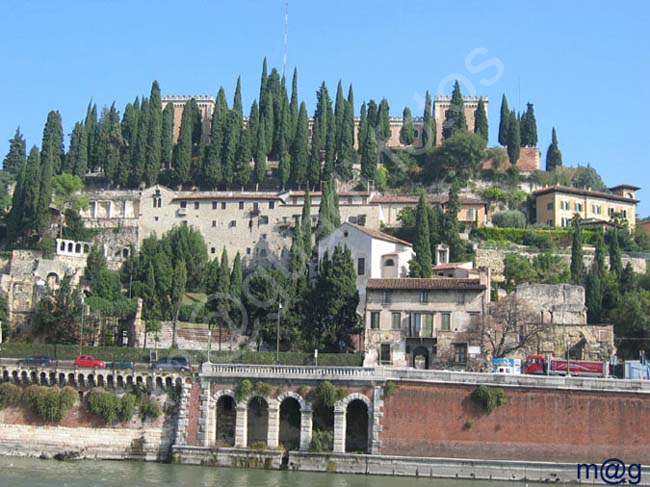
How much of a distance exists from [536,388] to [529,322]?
1392cm

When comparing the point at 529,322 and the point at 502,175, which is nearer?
the point at 529,322

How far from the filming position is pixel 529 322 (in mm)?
60812

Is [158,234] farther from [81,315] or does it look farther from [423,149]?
[423,149]

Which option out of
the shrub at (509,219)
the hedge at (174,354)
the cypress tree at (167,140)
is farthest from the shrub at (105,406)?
the shrub at (509,219)

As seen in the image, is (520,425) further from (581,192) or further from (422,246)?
(581,192)

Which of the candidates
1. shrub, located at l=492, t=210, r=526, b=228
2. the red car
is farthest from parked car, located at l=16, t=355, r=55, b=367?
shrub, located at l=492, t=210, r=526, b=228

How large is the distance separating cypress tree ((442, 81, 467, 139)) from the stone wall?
2117 cm

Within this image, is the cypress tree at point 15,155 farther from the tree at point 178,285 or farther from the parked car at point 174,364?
the parked car at point 174,364

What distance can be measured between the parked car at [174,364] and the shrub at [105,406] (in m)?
2.47

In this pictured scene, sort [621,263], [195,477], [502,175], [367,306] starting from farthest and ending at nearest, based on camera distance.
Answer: [502,175] → [621,263] → [367,306] → [195,477]

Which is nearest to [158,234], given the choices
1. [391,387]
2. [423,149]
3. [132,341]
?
[132,341]

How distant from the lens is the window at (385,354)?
59.4m

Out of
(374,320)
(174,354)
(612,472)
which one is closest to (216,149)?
(374,320)

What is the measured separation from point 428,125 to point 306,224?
29337 mm
